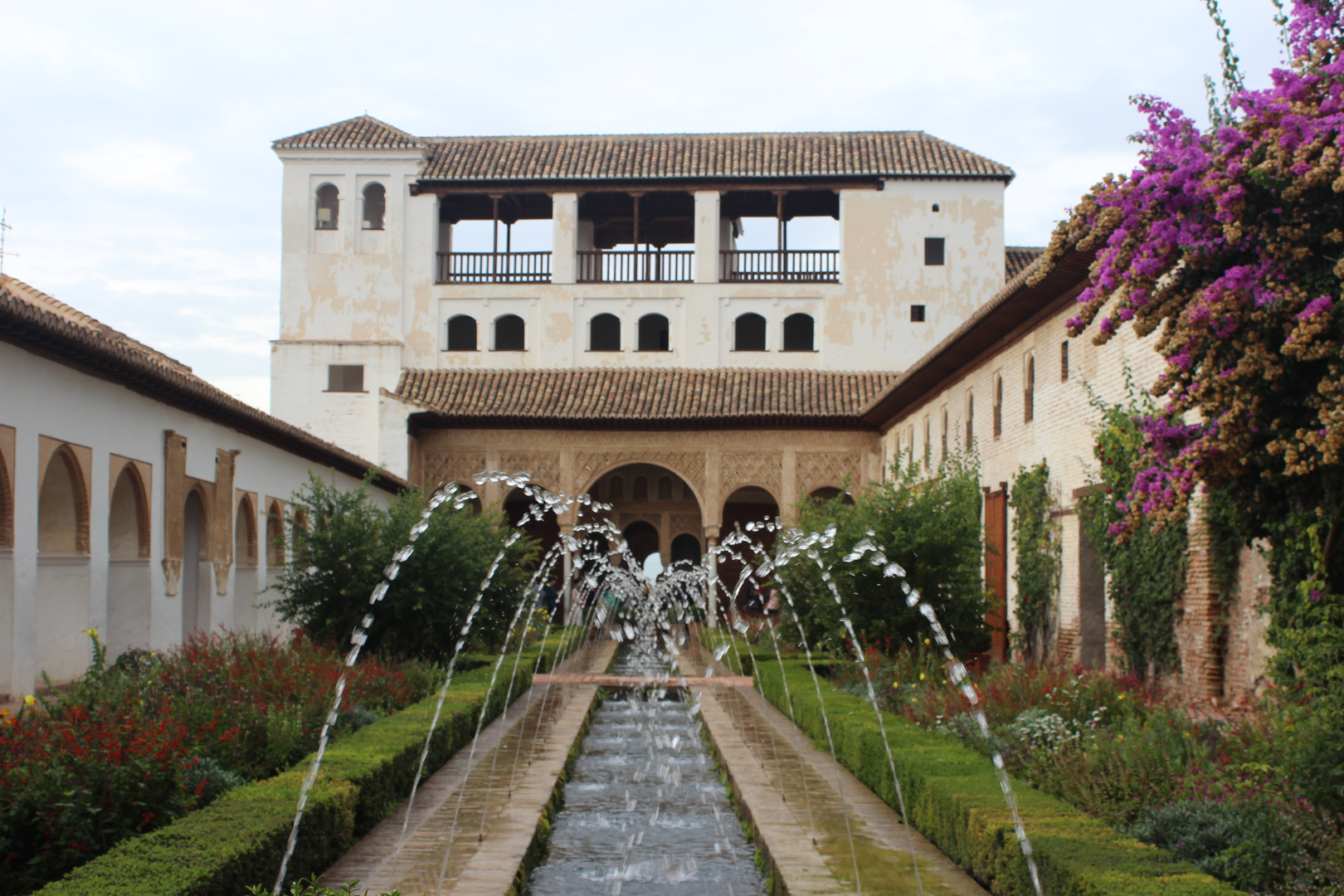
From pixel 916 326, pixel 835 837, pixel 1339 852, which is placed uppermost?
pixel 916 326

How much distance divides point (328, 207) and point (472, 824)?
24595 mm

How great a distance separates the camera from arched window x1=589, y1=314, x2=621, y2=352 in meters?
29.7

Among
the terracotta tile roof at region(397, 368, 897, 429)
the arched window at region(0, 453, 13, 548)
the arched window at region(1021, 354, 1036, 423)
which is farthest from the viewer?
the terracotta tile roof at region(397, 368, 897, 429)

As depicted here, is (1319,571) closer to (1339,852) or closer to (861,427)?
(1339,852)

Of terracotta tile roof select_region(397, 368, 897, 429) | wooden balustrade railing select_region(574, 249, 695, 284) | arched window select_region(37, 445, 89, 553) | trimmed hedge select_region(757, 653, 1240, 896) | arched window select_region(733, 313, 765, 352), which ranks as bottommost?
trimmed hedge select_region(757, 653, 1240, 896)

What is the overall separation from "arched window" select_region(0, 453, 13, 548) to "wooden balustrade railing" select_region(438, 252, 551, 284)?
736 inches

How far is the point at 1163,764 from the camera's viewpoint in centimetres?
684

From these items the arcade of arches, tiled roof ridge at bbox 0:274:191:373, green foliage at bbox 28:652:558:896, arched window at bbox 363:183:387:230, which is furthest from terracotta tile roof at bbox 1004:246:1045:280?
green foliage at bbox 28:652:558:896

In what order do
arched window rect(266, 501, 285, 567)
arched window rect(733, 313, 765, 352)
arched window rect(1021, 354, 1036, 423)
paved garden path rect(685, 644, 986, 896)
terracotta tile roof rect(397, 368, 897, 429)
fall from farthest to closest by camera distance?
arched window rect(733, 313, 765, 352)
terracotta tile roof rect(397, 368, 897, 429)
arched window rect(266, 501, 285, 567)
arched window rect(1021, 354, 1036, 423)
paved garden path rect(685, 644, 986, 896)

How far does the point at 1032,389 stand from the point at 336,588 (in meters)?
8.68

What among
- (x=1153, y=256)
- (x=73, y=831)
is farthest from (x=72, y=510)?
(x=1153, y=256)

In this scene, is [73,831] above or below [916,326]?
below

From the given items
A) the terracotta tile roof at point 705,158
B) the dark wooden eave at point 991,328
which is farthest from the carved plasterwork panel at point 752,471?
the terracotta tile roof at point 705,158

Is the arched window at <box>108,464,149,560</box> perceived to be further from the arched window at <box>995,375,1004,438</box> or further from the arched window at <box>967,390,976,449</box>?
the arched window at <box>967,390,976,449</box>
